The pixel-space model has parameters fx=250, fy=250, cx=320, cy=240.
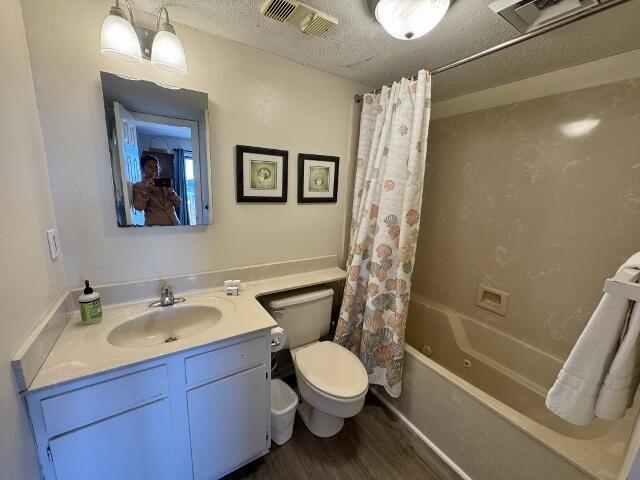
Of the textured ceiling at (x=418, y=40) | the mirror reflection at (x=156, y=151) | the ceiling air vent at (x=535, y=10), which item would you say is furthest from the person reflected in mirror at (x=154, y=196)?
the ceiling air vent at (x=535, y=10)

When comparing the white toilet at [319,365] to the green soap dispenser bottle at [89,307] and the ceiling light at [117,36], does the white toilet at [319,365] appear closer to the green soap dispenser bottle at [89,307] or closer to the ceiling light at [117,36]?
the green soap dispenser bottle at [89,307]

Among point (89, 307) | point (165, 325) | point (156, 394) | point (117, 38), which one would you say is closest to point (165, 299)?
point (165, 325)

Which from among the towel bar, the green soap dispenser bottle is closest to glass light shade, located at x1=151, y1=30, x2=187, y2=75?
the green soap dispenser bottle

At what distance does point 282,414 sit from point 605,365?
4.41 ft

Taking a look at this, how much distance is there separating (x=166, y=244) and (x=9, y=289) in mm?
620

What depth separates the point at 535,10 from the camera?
981 mm

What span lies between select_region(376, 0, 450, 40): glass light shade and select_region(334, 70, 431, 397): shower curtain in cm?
38

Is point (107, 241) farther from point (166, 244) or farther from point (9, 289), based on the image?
point (9, 289)

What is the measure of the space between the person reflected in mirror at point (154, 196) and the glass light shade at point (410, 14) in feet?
3.87

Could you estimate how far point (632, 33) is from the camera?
111 cm

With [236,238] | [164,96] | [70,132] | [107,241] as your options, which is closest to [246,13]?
[164,96]

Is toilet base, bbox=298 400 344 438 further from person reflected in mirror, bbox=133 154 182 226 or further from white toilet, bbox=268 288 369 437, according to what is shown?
person reflected in mirror, bbox=133 154 182 226

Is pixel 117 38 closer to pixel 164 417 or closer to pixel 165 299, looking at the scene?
pixel 165 299

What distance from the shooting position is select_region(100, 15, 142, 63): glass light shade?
901mm
